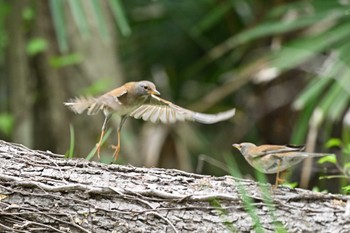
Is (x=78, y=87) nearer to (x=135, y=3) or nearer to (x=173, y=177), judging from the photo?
(x=135, y=3)

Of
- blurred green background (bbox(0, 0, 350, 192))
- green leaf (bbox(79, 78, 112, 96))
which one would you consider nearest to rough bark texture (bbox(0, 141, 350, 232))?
blurred green background (bbox(0, 0, 350, 192))

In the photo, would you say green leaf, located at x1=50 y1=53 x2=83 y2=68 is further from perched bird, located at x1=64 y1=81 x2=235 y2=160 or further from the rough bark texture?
the rough bark texture

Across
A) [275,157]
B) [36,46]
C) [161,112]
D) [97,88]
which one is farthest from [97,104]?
[36,46]

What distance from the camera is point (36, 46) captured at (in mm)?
8062

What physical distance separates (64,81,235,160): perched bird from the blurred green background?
2.21 m

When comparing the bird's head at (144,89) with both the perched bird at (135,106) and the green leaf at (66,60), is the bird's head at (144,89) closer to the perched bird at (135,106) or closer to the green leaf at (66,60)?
the perched bird at (135,106)

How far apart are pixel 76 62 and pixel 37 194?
445 centimetres

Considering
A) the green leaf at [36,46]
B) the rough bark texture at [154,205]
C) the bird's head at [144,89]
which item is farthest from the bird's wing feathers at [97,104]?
the green leaf at [36,46]

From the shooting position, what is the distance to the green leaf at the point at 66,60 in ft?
25.2

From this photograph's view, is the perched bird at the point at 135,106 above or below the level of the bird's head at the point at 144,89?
below

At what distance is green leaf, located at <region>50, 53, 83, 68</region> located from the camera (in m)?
7.68

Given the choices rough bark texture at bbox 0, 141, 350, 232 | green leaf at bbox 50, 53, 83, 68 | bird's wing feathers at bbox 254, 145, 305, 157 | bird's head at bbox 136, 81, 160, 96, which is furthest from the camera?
green leaf at bbox 50, 53, 83, 68

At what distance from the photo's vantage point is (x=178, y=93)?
9.60m

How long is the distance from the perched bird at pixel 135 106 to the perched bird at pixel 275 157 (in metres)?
0.35
